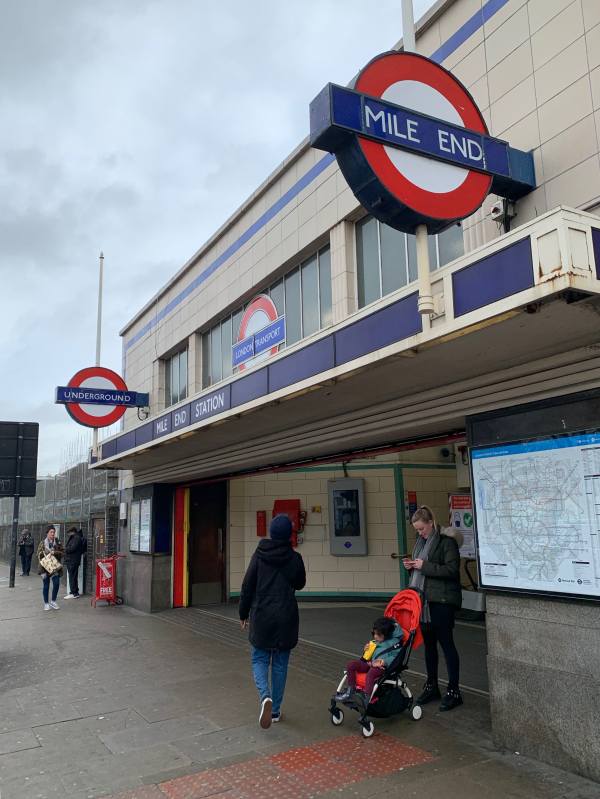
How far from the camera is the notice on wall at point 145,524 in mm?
12512

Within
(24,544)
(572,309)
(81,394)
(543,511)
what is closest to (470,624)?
(543,511)

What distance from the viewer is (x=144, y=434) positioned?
10852 millimetres

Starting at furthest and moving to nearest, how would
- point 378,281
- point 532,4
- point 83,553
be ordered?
point 83,553 → point 378,281 → point 532,4

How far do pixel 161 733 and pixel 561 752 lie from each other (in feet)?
10.0

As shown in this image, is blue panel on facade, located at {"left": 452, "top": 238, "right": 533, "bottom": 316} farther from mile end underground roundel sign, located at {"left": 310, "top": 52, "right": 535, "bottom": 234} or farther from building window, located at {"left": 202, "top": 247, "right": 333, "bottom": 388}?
building window, located at {"left": 202, "top": 247, "right": 333, "bottom": 388}

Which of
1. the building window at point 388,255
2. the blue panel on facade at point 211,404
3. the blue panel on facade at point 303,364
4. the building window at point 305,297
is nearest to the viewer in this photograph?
the blue panel on facade at point 303,364

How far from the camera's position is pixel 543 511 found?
15.1 feet

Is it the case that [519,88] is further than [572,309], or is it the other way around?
[519,88]

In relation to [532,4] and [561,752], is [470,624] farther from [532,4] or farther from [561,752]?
[532,4]

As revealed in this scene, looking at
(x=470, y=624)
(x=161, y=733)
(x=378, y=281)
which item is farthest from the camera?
(x=470, y=624)

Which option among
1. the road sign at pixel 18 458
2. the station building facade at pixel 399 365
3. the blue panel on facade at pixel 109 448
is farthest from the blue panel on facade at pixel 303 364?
the road sign at pixel 18 458

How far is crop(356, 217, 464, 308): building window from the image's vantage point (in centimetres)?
682

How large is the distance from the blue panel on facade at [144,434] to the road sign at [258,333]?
71.8 inches

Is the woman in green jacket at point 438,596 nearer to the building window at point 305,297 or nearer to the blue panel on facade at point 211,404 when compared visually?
the blue panel on facade at point 211,404
